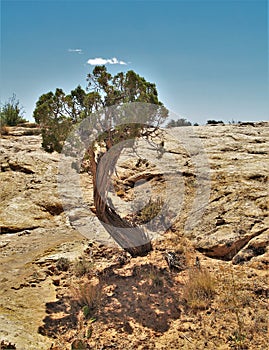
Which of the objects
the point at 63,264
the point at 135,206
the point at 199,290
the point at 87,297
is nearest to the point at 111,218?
the point at 63,264

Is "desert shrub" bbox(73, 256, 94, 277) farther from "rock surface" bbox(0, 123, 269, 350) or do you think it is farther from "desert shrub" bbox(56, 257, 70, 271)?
"rock surface" bbox(0, 123, 269, 350)

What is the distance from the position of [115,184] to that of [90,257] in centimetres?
376

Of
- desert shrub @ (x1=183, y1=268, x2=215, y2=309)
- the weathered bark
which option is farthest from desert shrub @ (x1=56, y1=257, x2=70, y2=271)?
desert shrub @ (x1=183, y1=268, x2=215, y2=309)

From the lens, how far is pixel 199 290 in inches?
170

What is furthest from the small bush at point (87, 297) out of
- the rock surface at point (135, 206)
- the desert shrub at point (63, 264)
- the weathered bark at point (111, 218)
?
the weathered bark at point (111, 218)

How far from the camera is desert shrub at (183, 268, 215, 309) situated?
4.13 m

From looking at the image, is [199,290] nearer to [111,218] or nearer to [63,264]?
[111,218]

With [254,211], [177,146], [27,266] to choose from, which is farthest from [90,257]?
[177,146]

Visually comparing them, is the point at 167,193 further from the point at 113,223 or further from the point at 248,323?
the point at 248,323

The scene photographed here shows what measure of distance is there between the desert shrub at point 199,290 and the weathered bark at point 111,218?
1516mm

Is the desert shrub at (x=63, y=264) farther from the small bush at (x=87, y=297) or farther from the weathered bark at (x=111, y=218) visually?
the weathered bark at (x=111, y=218)

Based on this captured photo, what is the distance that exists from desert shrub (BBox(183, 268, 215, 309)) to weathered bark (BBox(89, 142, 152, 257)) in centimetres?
152

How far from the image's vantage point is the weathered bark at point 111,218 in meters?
5.39

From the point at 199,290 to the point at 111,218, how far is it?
2280 millimetres
